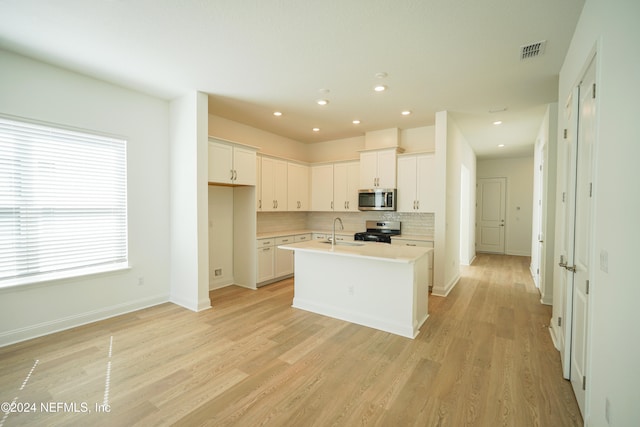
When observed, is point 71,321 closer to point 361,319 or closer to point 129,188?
point 129,188

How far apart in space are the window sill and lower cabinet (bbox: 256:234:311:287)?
1.96m

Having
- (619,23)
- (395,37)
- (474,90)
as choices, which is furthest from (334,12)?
(474,90)

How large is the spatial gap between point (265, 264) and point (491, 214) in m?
7.44

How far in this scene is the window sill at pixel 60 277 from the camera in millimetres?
2908

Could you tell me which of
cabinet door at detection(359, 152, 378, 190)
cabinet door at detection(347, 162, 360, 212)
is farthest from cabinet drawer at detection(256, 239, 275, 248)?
cabinet door at detection(359, 152, 378, 190)

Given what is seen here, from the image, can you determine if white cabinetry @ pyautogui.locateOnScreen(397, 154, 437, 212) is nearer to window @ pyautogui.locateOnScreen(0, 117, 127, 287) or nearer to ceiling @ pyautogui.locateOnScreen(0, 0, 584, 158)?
ceiling @ pyautogui.locateOnScreen(0, 0, 584, 158)

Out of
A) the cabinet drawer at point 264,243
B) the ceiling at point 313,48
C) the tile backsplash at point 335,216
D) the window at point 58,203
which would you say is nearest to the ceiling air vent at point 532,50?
the ceiling at point 313,48

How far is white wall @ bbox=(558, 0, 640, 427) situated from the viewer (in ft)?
3.93

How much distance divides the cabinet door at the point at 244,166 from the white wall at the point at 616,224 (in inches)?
164

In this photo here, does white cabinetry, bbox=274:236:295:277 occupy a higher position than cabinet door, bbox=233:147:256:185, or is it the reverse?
cabinet door, bbox=233:147:256:185

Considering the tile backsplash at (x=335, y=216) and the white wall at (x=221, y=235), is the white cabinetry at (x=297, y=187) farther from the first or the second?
the white wall at (x=221, y=235)

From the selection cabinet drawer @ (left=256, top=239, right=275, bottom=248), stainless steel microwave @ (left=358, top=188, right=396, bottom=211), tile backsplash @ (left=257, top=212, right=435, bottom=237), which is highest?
stainless steel microwave @ (left=358, top=188, right=396, bottom=211)

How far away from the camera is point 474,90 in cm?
367

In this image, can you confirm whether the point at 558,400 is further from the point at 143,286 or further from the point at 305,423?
the point at 143,286
